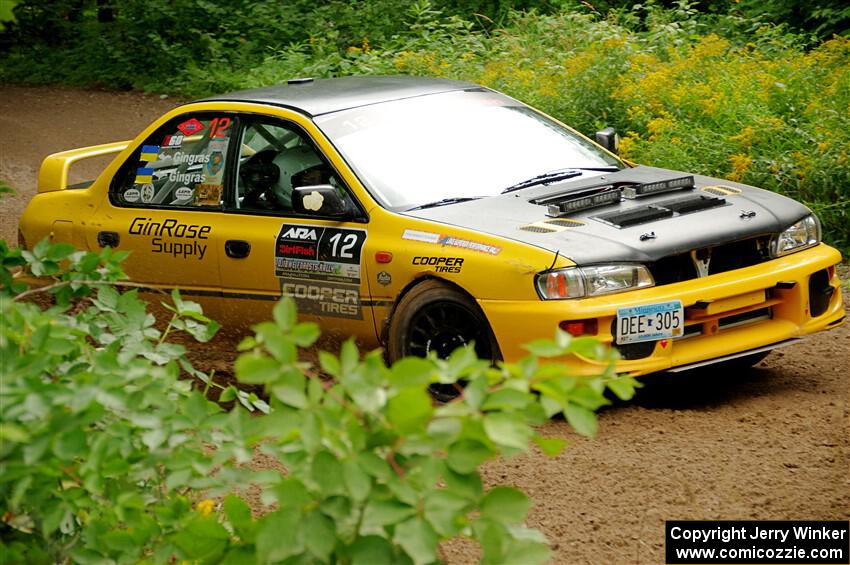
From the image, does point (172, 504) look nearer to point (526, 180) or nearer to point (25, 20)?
point (526, 180)

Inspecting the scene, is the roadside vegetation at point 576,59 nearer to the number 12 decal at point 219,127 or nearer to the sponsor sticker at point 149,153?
the number 12 decal at point 219,127

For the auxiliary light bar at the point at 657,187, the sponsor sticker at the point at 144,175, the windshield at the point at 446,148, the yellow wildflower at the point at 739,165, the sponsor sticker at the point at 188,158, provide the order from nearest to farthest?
the auxiliary light bar at the point at 657,187 < the windshield at the point at 446,148 < the sponsor sticker at the point at 188,158 < the sponsor sticker at the point at 144,175 < the yellow wildflower at the point at 739,165

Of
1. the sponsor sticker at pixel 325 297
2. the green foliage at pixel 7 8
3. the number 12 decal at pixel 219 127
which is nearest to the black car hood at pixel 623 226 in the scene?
the sponsor sticker at pixel 325 297

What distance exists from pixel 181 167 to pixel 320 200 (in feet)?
3.93

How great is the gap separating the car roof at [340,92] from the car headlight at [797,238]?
2071mm

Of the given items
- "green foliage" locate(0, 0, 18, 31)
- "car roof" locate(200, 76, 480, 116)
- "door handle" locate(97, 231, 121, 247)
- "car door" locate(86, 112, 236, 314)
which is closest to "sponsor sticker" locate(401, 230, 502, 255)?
"car roof" locate(200, 76, 480, 116)

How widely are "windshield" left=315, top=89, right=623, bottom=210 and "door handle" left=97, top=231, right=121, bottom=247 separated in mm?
1386

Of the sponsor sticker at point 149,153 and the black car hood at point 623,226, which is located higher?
the sponsor sticker at point 149,153

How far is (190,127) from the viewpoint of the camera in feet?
24.0

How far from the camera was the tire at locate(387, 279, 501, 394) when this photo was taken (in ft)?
19.7

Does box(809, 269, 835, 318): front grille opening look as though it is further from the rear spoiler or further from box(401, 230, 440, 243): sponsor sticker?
the rear spoiler

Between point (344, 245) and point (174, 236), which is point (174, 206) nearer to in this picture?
point (174, 236)

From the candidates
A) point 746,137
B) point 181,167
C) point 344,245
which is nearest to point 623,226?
point 344,245

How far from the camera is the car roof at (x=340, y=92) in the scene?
23.1 feet
